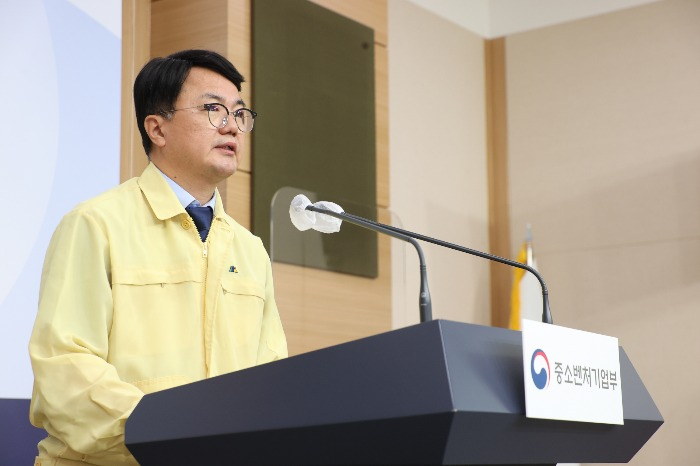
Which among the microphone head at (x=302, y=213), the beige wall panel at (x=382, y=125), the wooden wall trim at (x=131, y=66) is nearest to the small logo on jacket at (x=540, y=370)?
the microphone head at (x=302, y=213)

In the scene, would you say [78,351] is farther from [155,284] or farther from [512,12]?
[512,12]

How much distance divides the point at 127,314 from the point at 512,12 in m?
4.95

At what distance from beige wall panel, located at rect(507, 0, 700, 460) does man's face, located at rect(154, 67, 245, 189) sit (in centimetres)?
397

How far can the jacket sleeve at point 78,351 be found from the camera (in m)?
1.69

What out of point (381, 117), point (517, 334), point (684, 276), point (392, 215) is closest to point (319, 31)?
point (381, 117)

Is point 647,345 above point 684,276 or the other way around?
the other way around

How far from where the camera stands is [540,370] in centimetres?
136

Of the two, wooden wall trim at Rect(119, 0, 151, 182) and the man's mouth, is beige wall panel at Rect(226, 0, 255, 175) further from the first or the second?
the man's mouth

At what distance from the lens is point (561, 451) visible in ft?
4.78

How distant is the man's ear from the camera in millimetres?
2264

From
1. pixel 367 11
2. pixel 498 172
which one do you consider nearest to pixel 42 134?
pixel 367 11

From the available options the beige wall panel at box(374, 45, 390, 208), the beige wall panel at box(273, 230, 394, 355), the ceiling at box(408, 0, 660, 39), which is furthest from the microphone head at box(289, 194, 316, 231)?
the ceiling at box(408, 0, 660, 39)

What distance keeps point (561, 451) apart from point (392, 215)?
3082 mm

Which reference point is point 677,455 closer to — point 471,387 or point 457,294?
point 457,294
